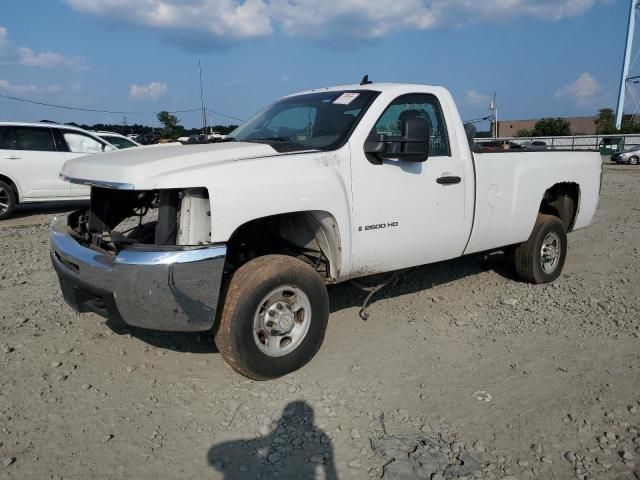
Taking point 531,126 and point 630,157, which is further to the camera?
point 531,126

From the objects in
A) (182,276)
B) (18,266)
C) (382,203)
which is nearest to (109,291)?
(182,276)

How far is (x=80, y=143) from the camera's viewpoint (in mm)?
10414

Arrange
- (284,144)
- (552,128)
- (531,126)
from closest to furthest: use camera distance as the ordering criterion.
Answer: (284,144), (552,128), (531,126)

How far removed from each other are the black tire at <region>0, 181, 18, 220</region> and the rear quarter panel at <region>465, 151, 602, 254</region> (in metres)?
8.49

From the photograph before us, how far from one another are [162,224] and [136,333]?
4.88 ft

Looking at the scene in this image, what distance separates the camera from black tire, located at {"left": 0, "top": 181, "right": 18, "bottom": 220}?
373 inches

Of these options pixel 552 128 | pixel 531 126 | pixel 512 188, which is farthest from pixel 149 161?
pixel 531 126

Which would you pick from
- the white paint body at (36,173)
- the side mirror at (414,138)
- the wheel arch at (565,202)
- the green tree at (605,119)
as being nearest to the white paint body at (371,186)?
the side mirror at (414,138)

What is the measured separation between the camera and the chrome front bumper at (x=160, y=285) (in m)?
2.99

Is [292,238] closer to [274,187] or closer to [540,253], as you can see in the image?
[274,187]

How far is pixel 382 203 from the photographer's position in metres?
3.85

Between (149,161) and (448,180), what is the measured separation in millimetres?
2363

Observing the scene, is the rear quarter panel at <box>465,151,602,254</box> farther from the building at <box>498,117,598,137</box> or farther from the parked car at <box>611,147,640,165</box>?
the building at <box>498,117,598,137</box>

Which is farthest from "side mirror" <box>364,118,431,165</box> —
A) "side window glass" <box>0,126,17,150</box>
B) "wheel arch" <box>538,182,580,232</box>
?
"side window glass" <box>0,126,17,150</box>
